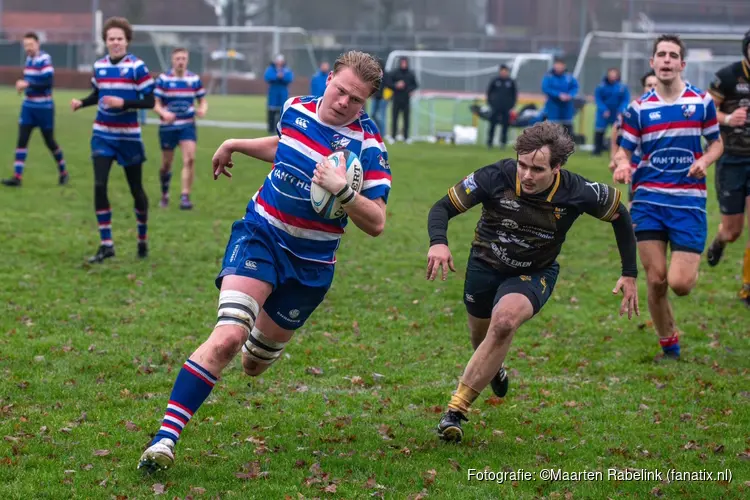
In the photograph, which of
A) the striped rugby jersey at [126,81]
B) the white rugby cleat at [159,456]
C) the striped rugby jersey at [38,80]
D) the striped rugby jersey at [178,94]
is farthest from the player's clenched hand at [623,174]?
the striped rugby jersey at [38,80]

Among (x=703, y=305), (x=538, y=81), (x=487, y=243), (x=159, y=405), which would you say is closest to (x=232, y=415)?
(x=159, y=405)

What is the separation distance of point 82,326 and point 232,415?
8.87ft

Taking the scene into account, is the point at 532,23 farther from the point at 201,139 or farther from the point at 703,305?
the point at 703,305

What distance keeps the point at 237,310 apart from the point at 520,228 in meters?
1.82

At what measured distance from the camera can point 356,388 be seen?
7.27m

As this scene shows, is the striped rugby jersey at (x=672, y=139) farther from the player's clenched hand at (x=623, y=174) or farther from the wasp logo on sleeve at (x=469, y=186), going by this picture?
the wasp logo on sleeve at (x=469, y=186)

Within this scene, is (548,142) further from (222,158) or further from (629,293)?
(222,158)

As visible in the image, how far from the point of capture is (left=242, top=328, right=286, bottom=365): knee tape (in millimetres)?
6031

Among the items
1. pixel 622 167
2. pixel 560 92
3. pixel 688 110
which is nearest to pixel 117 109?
pixel 622 167

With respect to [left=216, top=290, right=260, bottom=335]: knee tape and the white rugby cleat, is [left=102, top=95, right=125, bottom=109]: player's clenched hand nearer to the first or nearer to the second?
[left=216, top=290, right=260, bottom=335]: knee tape

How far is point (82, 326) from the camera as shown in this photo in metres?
8.66

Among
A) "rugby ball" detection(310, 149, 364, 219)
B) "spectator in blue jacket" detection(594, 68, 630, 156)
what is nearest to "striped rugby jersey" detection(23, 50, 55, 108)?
"rugby ball" detection(310, 149, 364, 219)

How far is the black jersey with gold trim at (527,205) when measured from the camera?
6.06 m

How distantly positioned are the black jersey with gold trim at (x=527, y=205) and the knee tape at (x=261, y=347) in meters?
1.35
